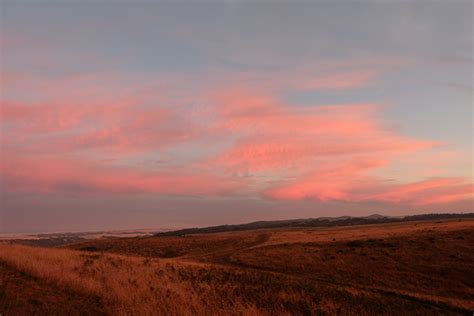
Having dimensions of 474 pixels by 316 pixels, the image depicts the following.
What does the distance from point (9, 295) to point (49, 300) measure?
4.84 ft

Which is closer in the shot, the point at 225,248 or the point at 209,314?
the point at 209,314

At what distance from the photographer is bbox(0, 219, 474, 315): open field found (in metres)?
15.3

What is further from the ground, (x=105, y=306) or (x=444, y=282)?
(x=105, y=306)

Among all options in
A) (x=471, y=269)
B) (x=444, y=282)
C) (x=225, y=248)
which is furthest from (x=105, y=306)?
(x=225, y=248)

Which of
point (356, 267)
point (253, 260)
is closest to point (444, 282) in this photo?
point (356, 267)

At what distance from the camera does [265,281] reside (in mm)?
31125

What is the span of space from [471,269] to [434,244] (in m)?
11.3

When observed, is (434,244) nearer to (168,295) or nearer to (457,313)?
(457,313)

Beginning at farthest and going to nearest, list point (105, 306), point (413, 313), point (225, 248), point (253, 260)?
point (225, 248)
point (253, 260)
point (413, 313)
point (105, 306)

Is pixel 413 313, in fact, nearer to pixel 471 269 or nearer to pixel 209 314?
pixel 209 314

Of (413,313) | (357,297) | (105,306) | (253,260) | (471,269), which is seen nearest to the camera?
(105,306)

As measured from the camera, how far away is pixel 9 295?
1460 cm

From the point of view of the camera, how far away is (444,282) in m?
36.1

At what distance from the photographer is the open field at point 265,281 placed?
1529 centimetres
